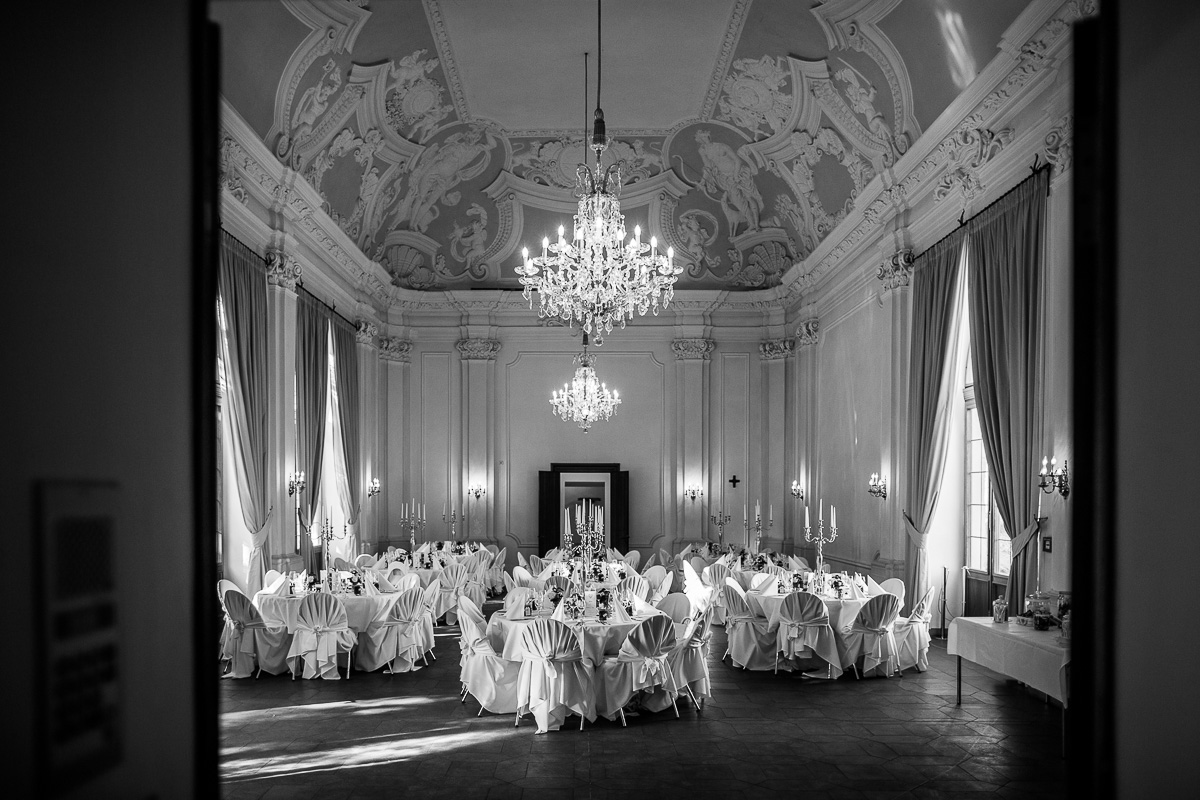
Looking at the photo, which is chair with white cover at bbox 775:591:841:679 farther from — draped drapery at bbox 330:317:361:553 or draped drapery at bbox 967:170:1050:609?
draped drapery at bbox 330:317:361:553

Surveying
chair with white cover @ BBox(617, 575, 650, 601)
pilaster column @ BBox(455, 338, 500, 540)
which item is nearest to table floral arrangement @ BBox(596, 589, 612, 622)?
chair with white cover @ BBox(617, 575, 650, 601)

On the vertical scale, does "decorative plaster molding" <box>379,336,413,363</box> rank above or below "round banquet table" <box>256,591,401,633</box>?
above

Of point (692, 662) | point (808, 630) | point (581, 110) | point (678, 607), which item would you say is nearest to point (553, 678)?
point (692, 662)

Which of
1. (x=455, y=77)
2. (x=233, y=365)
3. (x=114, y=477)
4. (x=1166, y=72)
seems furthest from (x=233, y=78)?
(x=1166, y=72)

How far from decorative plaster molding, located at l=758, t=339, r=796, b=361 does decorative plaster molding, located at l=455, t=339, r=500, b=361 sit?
5.25 m

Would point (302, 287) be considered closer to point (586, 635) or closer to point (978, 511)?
point (586, 635)

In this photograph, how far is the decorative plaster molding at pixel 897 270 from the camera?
10.5 metres

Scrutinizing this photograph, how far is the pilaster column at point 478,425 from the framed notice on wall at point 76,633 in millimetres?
14261

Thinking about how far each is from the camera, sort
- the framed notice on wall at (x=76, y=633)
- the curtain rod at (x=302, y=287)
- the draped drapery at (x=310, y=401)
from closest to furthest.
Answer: the framed notice on wall at (x=76, y=633) < the curtain rod at (x=302, y=287) < the draped drapery at (x=310, y=401)

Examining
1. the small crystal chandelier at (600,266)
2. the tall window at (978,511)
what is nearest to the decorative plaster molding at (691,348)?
the tall window at (978,511)

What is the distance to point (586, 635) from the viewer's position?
6.99 metres

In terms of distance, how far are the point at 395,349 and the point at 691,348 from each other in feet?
18.8

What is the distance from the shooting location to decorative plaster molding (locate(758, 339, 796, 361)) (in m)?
16.7

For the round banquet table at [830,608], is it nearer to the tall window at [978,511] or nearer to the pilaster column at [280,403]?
the tall window at [978,511]
